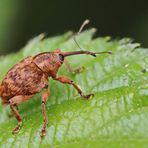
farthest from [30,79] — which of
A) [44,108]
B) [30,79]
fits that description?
[44,108]

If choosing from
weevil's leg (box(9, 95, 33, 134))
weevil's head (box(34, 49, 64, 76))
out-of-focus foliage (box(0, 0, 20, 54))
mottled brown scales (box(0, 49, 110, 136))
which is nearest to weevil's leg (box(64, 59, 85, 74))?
mottled brown scales (box(0, 49, 110, 136))

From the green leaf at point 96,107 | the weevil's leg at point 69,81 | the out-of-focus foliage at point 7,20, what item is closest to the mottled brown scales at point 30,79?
the weevil's leg at point 69,81

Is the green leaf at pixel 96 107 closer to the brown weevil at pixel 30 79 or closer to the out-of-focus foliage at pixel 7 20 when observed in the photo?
the brown weevil at pixel 30 79

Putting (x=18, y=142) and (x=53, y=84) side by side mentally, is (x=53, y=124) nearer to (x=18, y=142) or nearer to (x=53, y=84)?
(x=18, y=142)

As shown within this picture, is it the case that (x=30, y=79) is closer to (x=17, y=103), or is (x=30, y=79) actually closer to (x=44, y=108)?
(x=17, y=103)

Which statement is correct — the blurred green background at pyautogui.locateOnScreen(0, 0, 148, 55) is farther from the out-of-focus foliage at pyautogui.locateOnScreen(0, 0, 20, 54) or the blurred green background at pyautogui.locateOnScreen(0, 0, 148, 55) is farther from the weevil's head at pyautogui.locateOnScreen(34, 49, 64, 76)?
the weevil's head at pyautogui.locateOnScreen(34, 49, 64, 76)

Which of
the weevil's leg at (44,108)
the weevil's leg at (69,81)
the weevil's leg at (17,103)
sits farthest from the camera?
the weevil's leg at (17,103)
